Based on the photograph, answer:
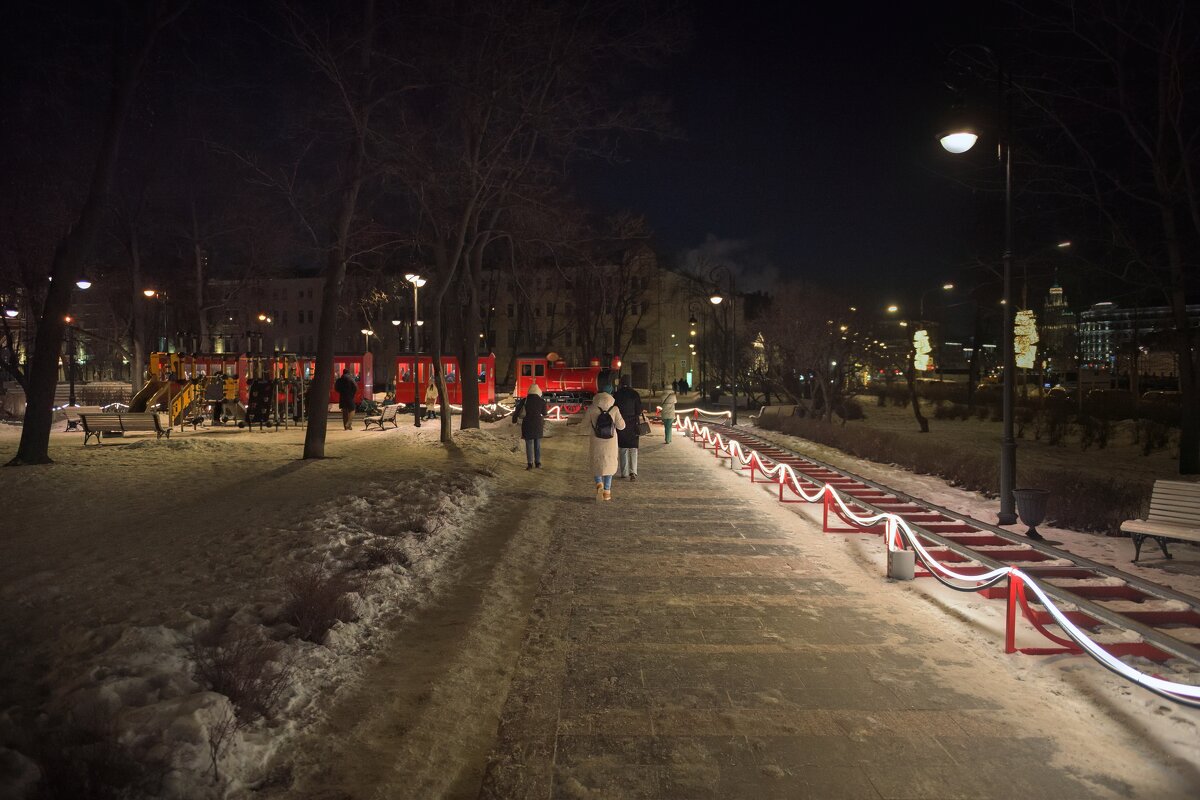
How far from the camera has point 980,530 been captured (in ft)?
35.5

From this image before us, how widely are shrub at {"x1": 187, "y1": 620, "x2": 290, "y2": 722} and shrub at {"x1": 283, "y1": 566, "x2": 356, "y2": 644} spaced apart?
40cm

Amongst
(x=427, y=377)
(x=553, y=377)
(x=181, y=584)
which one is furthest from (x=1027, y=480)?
(x=553, y=377)

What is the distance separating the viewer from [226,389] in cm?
3206

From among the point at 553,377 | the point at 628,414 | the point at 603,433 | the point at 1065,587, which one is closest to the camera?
the point at 1065,587

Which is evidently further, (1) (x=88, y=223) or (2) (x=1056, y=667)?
(1) (x=88, y=223)

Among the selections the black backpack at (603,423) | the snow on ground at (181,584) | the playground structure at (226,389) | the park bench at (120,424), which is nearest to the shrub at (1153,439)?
the black backpack at (603,423)

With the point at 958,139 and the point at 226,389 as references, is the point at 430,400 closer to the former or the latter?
the point at 226,389

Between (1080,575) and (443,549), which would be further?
(443,549)

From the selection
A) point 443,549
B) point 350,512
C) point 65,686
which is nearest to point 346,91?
point 350,512

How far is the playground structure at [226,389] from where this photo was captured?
85.8ft

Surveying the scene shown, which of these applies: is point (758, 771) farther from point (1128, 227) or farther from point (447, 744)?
point (1128, 227)

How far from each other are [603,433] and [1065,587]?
717 centimetres

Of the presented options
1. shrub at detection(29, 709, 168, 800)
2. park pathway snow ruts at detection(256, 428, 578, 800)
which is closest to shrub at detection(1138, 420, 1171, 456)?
park pathway snow ruts at detection(256, 428, 578, 800)

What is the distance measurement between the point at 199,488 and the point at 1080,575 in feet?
41.3
